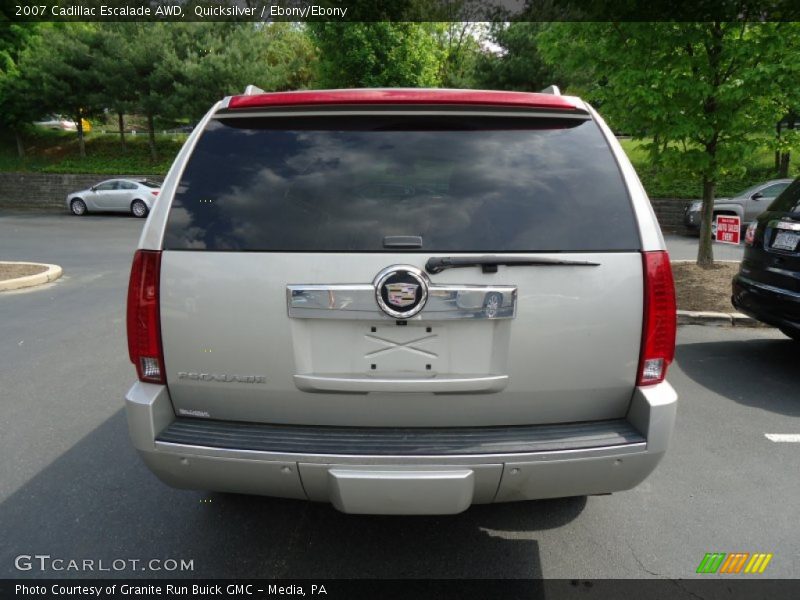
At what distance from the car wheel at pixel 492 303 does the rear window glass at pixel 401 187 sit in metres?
0.20

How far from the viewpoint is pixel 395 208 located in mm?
A: 2266

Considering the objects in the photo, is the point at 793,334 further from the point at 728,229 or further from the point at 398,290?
the point at 398,290

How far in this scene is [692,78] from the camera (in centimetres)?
750

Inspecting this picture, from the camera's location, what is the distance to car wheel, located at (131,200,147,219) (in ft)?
68.9

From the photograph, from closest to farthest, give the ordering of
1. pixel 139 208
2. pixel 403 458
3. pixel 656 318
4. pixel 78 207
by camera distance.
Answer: pixel 403 458 < pixel 656 318 < pixel 139 208 < pixel 78 207

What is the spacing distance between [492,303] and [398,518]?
151 centimetres

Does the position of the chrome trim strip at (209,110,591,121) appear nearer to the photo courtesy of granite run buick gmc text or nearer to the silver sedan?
the photo courtesy of granite run buick gmc text

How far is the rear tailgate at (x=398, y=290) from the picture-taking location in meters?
2.16

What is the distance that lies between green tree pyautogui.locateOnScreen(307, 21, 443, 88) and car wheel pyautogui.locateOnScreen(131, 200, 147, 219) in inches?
329

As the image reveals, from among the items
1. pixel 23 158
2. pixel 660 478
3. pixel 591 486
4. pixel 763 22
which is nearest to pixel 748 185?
pixel 763 22

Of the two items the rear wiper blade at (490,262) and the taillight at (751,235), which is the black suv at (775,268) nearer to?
the taillight at (751,235)

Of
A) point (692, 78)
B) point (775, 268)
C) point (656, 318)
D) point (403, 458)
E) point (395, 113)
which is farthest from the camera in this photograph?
point (692, 78)

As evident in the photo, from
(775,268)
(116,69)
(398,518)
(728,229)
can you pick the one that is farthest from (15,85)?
(775,268)

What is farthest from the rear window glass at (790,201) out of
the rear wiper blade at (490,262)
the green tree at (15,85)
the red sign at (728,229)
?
the green tree at (15,85)
